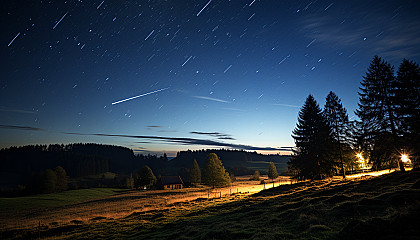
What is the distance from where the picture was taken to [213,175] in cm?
5619

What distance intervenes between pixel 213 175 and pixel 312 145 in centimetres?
3014

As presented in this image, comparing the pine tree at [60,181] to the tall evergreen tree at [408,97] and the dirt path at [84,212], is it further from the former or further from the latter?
the tall evergreen tree at [408,97]

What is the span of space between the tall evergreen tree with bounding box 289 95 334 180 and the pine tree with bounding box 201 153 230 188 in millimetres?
23401

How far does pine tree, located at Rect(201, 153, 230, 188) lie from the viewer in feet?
184

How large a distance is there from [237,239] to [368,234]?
19.8ft

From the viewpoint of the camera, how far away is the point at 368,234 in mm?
7422

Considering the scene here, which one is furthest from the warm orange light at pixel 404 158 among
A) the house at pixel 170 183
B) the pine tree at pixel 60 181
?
the pine tree at pixel 60 181

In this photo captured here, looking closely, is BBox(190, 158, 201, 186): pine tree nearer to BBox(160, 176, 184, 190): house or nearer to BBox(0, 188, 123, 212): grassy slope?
BBox(160, 176, 184, 190): house

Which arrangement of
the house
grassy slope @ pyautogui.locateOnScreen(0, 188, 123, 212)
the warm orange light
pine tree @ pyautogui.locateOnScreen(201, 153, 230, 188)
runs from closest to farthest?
the warm orange light → grassy slope @ pyautogui.locateOnScreen(0, 188, 123, 212) → pine tree @ pyautogui.locateOnScreen(201, 153, 230, 188) → the house

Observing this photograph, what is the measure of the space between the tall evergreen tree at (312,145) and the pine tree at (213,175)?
23.4m

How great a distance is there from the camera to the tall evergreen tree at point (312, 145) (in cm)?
3350

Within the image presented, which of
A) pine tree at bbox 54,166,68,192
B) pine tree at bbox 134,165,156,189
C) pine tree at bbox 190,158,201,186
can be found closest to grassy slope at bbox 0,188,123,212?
pine tree at bbox 54,166,68,192

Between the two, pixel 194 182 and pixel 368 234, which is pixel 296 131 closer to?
pixel 368 234

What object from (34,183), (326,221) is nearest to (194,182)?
(34,183)
